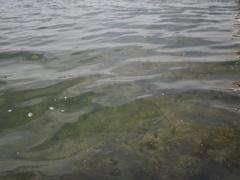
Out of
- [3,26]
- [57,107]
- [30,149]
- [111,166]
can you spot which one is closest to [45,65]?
[57,107]

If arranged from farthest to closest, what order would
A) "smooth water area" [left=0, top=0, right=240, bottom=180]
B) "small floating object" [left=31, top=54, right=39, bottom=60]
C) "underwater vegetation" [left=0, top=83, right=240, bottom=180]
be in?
1. "small floating object" [left=31, top=54, right=39, bottom=60]
2. "smooth water area" [left=0, top=0, right=240, bottom=180]
3. "underwater vegetation" [left=0, top=83, right=240, bottom=180]

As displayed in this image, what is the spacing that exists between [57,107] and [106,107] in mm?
896

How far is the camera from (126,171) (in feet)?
13.0

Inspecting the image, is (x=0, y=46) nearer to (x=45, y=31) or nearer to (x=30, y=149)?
(x=45, y=31)

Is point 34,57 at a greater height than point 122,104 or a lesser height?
greater

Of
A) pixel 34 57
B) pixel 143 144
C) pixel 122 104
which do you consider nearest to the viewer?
pixel 143 144

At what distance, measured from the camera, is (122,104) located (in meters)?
5.80

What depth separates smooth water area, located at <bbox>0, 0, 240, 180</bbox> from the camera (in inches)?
161

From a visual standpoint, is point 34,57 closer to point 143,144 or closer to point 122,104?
point 122,104

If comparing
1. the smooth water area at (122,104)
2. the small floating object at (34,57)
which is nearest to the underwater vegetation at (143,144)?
the smooth water area at (122,104)

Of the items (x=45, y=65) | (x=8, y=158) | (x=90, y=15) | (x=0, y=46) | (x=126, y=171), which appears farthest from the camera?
(x=90, y=15)

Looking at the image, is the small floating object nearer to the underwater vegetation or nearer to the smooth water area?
the smooth water area

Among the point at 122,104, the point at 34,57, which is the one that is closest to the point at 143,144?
the point at 122,104

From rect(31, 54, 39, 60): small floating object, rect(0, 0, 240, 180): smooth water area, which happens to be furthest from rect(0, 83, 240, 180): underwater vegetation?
rect(31, 54, 39, 60): small floating object
